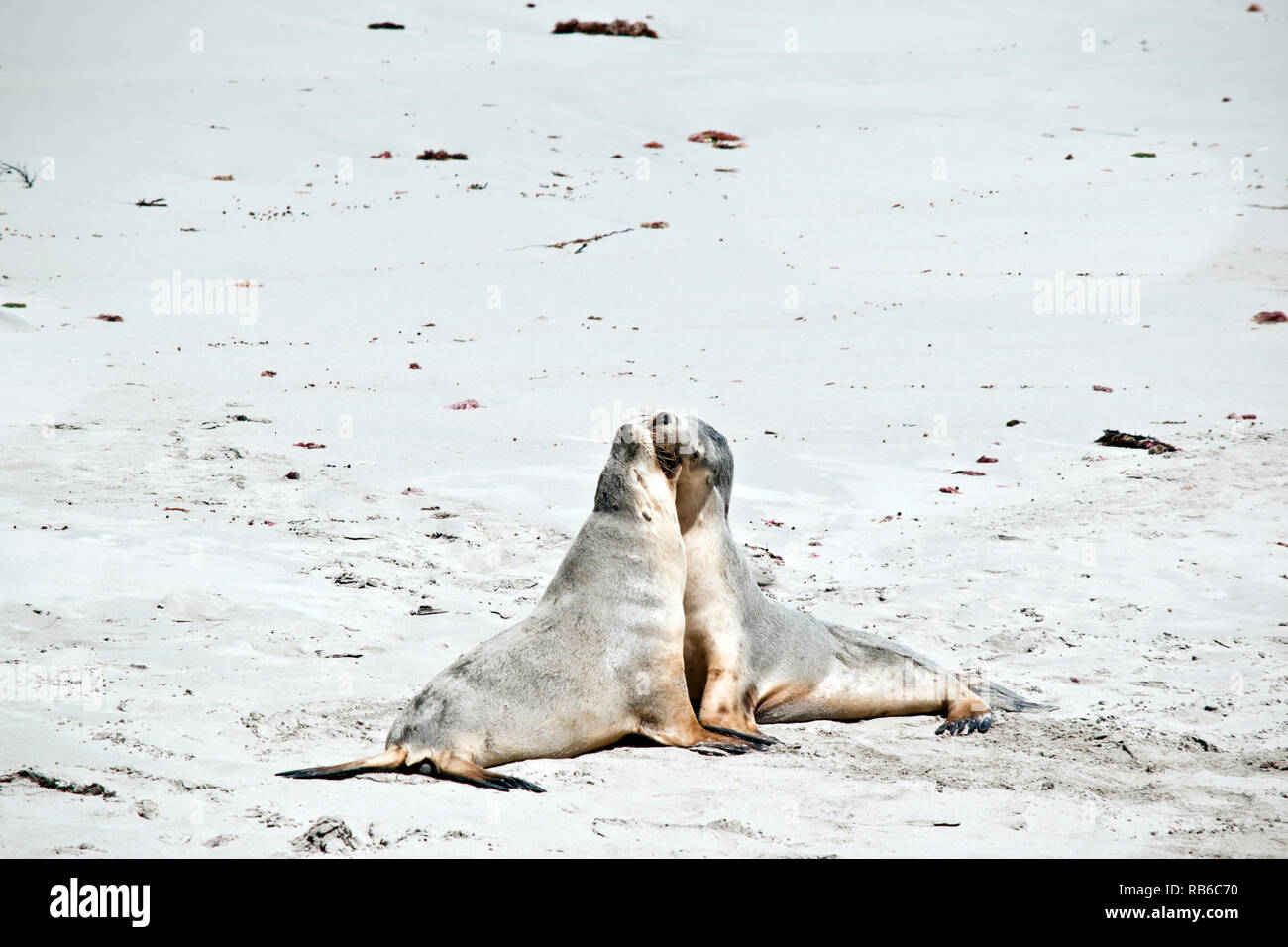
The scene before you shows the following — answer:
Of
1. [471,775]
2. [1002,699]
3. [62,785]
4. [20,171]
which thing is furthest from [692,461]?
[20,171]

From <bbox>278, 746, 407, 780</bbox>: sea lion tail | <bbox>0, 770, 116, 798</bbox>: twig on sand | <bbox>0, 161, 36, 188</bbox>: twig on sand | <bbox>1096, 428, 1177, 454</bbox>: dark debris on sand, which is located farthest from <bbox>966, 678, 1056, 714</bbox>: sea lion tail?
<bbox>0, 161, 36, 188</bbox>: twig on sand

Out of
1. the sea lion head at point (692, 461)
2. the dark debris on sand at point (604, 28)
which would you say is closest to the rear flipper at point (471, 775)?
the sea lion head at point (692, 461)

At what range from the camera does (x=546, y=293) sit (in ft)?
49.1

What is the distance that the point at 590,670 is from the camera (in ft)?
16.3

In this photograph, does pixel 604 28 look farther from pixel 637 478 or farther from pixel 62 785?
pixel 62 785

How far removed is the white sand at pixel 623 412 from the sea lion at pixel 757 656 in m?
0.20

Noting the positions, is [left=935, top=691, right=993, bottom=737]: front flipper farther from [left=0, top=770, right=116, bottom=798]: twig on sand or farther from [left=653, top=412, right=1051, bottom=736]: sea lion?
[left=0, top=770, right=116, bottom=798]: twig on sand

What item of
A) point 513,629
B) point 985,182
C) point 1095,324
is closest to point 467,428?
point 513,629

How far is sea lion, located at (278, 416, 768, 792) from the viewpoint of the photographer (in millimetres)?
4637

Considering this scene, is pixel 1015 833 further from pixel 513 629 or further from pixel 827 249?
pixel 827 249

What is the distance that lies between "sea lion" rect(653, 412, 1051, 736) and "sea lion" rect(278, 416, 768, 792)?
0.47 ft

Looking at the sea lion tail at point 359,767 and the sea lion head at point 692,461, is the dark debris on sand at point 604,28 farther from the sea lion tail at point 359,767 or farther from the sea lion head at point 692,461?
the sea lion tail at point 359,767

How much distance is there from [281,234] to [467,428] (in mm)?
7675
